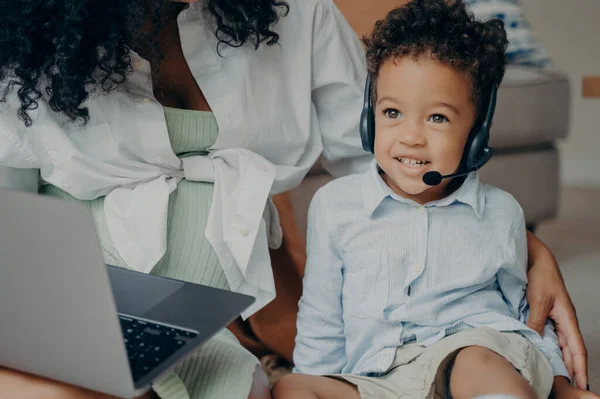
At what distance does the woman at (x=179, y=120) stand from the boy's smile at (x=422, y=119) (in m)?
0.20

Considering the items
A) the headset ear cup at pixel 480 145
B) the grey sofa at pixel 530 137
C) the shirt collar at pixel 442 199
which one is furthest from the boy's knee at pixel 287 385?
the grey sofa at pixel 530 137

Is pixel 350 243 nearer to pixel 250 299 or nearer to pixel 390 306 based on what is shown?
pixel 390 306

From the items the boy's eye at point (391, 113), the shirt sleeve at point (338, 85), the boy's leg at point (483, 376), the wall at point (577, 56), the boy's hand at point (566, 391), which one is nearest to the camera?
the boy's leg at point (483, 376)

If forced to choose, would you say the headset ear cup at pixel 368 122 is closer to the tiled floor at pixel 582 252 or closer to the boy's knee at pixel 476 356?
the boy's knee at pixel 476 356

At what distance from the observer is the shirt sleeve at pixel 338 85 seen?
1.23m

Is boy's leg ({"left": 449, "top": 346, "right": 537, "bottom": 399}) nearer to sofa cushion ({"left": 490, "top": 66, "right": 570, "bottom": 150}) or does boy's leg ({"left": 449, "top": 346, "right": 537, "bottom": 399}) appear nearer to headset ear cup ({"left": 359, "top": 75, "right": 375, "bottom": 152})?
headset ear cup ({"left": 359, "top": 75, "right": 375, "bottom": 152})

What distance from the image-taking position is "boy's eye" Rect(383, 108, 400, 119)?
3.44 feet

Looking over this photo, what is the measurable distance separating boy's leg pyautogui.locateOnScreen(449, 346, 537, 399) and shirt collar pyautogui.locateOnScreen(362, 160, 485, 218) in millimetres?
215

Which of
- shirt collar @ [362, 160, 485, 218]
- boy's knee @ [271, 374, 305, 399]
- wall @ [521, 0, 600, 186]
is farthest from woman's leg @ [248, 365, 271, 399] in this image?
wall @ [521, 0, 600, 186]

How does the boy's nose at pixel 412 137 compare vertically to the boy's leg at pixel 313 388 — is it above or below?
above

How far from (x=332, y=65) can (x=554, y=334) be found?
52 cm

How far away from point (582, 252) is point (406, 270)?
1.35 m

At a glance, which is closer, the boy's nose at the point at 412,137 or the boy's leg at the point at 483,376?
the boy's leg at the point at 483,376

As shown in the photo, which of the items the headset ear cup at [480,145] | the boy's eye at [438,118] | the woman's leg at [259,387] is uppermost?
the boy's eye at [438,118]
